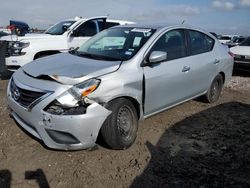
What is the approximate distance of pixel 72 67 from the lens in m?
4.27

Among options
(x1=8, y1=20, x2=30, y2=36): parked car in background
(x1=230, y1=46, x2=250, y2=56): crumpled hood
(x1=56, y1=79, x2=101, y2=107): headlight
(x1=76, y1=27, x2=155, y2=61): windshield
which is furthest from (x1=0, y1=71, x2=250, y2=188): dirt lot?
(x1=230, y1=46, x2=250, y2=56): crumpled hood

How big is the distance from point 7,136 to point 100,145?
4.65 ft

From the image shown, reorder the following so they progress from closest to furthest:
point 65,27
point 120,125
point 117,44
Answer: point 120,125 → point 117,44 → point 65,27

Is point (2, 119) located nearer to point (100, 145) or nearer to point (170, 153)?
point (100, 145)

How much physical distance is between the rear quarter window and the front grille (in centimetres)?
296

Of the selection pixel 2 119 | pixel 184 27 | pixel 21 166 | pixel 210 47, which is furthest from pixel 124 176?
pixel 210 47

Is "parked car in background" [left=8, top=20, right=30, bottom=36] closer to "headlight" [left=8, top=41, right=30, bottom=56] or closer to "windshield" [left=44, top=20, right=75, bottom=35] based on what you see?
"windshield" [left=44, top=20, right=75, bottom=35]

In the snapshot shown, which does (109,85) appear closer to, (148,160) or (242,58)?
(148,160)

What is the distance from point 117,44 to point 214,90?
2.75 metres

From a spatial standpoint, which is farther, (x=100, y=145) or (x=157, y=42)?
(x=157, y=42)

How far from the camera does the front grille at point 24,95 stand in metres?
3.83

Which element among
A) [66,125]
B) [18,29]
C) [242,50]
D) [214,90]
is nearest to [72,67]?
[66,125]

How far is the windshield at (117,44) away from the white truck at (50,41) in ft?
10.8

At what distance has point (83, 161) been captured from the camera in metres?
3.99
